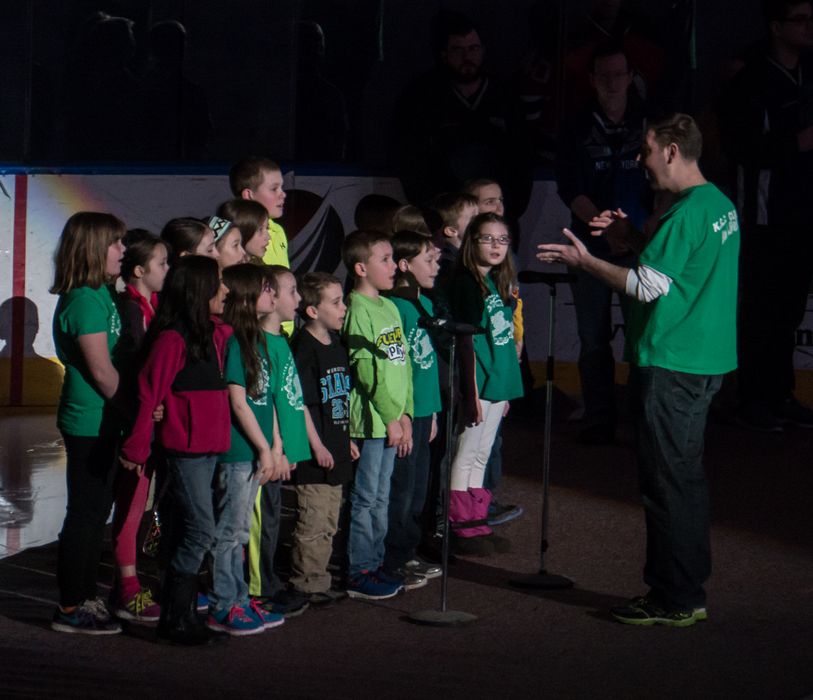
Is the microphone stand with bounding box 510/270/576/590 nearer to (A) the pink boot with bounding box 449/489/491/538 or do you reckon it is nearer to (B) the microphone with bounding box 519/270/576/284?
(B) the microphone with bounding box 519/270/576/284

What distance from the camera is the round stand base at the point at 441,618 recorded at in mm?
6785

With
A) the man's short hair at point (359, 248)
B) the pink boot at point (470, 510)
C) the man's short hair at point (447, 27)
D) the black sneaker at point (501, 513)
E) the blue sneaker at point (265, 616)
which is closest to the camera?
the blue sneaker at point (265, 616)

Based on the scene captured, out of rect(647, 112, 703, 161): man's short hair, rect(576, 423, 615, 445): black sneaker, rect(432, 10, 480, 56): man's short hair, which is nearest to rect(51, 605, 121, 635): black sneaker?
rect(647, 112, 703, 161): man's short hair

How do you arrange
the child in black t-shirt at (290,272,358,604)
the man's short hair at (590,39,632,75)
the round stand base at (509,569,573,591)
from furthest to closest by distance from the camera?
the man's short hair at (590,39,632,75) → the round stand base at (509,569,573,591) → the child in black t-shirt at (290,272,358,604)

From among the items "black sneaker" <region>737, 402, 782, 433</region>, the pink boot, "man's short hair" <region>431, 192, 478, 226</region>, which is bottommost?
the pink boot

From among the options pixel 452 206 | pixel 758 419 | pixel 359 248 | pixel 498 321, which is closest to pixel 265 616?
pixel 359 248

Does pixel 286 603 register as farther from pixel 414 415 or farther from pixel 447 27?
pixel 447 27

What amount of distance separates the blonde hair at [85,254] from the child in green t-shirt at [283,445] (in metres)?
0.67

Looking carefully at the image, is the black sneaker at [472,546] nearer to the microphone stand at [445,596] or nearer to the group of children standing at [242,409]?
the group of children standing at [242,409]

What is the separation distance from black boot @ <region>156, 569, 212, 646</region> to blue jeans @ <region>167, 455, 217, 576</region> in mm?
41

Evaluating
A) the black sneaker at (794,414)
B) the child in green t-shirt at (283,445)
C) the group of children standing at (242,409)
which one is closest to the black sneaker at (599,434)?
the black sneaker at (794,414)

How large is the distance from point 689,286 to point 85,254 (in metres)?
2.38

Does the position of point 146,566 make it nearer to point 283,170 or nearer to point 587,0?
point 283,170

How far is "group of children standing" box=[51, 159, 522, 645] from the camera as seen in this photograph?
6.36 metres
